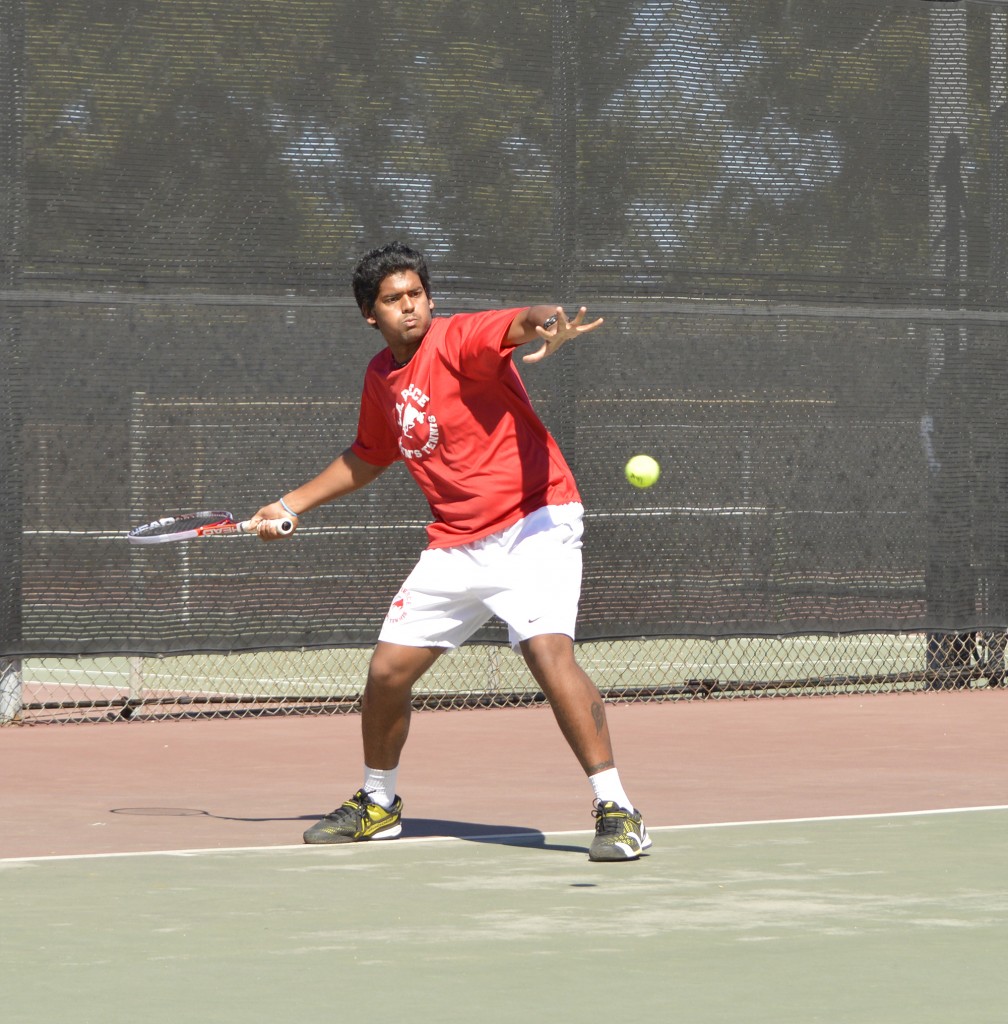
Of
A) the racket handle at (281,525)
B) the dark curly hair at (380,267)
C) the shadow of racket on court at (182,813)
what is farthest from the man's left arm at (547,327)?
the shadow of racket on court at (182,813)

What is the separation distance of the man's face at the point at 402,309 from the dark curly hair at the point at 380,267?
0.6 inches

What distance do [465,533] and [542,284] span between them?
143 inches

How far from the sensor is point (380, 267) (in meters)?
5.98

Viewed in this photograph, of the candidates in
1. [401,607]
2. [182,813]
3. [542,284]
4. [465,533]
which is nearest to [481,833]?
[401,607]

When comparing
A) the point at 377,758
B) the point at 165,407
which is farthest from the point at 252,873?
the point at 165,407

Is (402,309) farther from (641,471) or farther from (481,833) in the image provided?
(641,471)

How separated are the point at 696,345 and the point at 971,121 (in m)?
1.78

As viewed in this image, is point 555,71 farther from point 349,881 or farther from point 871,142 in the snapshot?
point 349,881

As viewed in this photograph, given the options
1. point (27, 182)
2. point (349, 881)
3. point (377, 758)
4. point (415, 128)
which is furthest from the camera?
point (415, 128)

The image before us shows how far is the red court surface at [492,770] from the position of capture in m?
6.48

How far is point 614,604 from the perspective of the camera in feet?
31.3

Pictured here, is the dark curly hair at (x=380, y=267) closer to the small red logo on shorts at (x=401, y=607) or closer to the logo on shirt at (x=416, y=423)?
the logo on shirt at (x=416, y=423)

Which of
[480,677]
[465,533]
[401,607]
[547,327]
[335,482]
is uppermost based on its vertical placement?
[547,327]

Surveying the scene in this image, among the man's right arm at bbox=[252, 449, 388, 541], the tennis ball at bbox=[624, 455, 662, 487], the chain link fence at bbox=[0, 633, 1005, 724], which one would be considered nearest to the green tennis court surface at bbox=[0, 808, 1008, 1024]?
the man's right arm at bbox=[252, 449, 388, 541]
